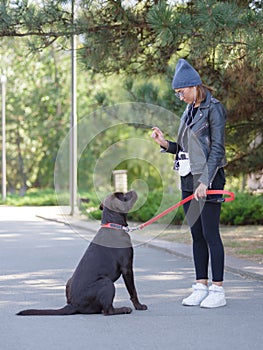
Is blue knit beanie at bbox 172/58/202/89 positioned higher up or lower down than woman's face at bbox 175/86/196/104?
higher up

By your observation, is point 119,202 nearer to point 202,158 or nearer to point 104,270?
point 104,270

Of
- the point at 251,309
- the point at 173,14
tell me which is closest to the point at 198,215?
the point at 251,309

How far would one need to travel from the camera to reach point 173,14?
29.1 feet

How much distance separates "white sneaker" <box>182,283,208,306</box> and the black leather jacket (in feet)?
3.22

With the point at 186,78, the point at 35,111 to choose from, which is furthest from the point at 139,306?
the point at 35,111

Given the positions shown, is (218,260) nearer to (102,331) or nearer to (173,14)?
(102,331)

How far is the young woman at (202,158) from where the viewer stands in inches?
257

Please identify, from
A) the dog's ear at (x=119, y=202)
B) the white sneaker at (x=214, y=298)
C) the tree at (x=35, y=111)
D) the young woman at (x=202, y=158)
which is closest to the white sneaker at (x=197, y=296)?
the young woman at (x=202, y=158)

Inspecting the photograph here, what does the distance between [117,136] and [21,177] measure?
7279mm

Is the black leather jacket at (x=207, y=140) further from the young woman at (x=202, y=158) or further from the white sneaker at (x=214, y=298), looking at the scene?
the white sneaker at (x=214, y=298)

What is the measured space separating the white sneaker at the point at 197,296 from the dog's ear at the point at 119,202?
104 centimetres

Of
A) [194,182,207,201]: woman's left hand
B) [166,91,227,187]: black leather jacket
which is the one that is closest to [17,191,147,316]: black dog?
[194,182,207,201]: woman's left hand

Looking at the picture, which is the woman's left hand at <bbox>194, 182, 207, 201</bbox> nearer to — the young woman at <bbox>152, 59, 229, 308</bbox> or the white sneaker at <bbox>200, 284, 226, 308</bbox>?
the young woman at <bbox>152, 59, 229, 308</bbox>

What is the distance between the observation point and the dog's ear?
6.40m
